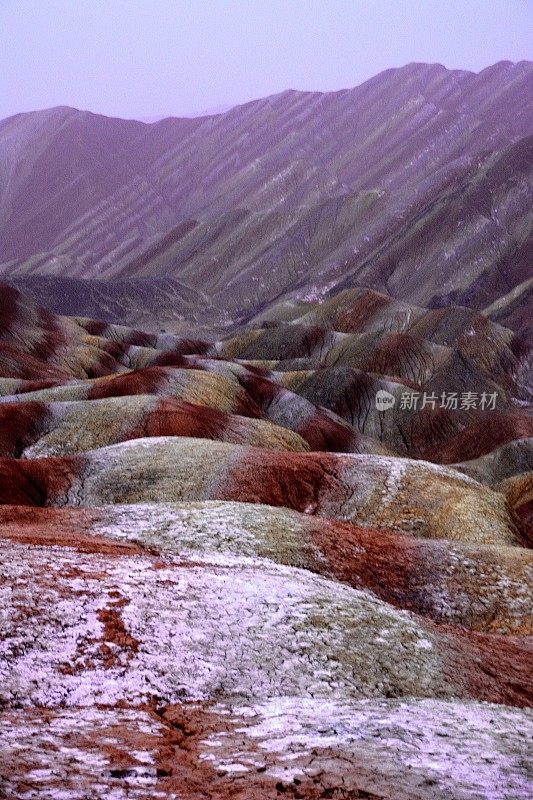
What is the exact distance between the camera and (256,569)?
68.7 feet

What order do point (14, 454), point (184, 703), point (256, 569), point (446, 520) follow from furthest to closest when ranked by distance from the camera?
point (14, 454)
point (446, 520)
point (256, 569)
point (184, 703)

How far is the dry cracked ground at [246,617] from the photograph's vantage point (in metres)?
10.1

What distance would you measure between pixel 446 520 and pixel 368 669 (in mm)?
21264

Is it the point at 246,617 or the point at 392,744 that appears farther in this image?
the point at 246,617

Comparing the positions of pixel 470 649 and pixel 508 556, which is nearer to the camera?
pixel 470 649

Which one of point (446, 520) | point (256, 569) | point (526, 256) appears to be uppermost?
point (526, 256)

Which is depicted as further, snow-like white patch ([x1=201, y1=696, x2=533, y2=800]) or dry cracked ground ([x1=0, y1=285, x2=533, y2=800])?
dry cracked ground ([x1=0, y1=285, x2=533, y2=800])

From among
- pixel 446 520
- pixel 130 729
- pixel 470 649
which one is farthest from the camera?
pixel 446 520

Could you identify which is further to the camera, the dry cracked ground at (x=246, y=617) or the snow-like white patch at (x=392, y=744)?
the dry cracked ground at (x=246, y=617)

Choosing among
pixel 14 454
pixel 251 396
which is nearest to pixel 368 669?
pixel 14 454

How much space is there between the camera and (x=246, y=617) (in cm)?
1669

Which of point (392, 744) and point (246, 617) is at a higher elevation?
point (392, 744)

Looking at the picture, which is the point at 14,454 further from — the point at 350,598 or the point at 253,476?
the point at 350,598

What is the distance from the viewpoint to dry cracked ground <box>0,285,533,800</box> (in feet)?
33.1
